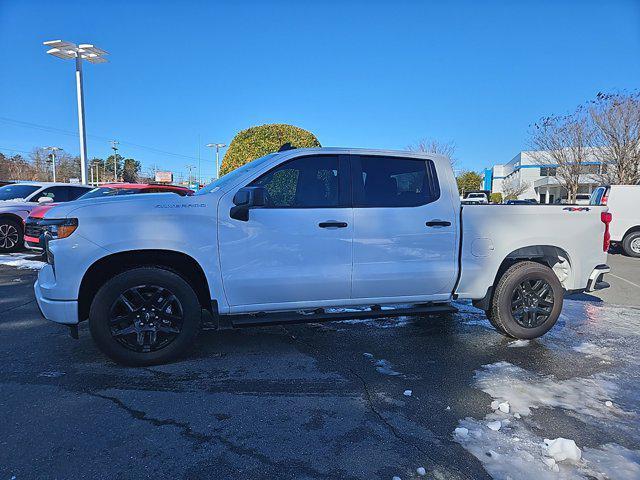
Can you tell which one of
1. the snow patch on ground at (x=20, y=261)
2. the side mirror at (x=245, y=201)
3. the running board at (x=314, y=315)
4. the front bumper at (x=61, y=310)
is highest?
the side mirror at (x=245, y=201)

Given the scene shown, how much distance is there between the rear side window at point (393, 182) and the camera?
403 centimetres

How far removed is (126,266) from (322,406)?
206 cm

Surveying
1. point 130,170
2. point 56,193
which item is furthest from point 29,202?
point 130,170

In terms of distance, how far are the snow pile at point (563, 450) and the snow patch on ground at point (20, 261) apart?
350 inches

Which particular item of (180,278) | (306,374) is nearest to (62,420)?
Result: (180,278)

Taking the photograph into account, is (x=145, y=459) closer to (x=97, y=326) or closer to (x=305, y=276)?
(x=97, y=326)

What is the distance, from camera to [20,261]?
9.11 m

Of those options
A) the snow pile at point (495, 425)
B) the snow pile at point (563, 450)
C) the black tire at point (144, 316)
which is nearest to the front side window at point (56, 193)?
the black tire at point (144, 316)

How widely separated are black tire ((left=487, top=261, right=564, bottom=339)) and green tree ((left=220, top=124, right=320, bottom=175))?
405 inches

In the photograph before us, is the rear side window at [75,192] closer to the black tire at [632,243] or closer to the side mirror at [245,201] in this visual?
the side mirror at [245,201]

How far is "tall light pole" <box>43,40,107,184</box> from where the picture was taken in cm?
1644

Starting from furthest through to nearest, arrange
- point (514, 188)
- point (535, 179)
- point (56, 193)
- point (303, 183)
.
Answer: point (514, 188) < point (535, 179) < point (56, 193) < point (303, 183)

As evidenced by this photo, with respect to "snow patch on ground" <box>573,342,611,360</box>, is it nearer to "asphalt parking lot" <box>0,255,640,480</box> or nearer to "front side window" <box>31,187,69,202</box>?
"asphalt parking lot" <box>0,255,640,480</box>

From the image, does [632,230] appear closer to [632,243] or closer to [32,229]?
[632,243]
